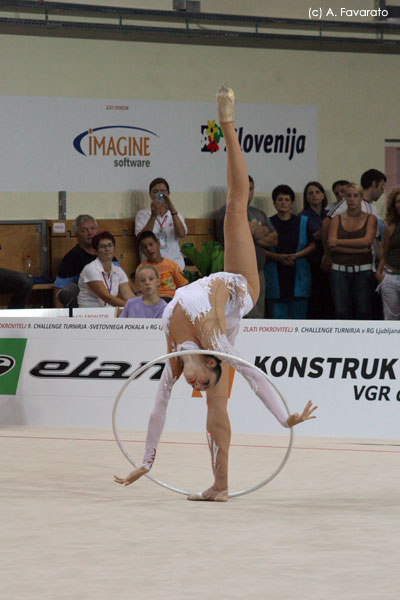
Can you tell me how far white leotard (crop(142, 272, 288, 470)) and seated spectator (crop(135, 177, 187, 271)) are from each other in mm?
4183

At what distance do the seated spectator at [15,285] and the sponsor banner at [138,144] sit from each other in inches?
77.6

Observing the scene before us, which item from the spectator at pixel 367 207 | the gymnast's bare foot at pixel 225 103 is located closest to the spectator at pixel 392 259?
the spectator at pixel 367 207

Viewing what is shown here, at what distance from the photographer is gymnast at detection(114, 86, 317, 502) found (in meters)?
5.20

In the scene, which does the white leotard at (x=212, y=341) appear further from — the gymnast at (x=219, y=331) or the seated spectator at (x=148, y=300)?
the seated spectator at (x=148, y=300)

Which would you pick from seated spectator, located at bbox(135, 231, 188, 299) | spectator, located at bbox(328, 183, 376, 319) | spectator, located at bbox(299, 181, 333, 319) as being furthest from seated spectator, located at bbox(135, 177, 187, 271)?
spectator, located at bbox(328, 183, 376, 319)

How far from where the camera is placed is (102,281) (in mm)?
8570

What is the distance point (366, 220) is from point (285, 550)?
5108 millimetres

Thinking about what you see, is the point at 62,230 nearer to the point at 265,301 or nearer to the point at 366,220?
the point at 265,301

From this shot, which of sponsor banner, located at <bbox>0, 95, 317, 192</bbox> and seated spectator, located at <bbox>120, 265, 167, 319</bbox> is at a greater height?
sponsor banner, located at <bbox>0, 95, 317, 192</bbox>

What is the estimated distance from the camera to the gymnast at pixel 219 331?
520cm

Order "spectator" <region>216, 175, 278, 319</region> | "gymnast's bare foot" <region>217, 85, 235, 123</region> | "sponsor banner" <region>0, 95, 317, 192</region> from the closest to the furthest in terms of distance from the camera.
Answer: "gymnast's bare foot" <region>217, 85, 235, 123</region>, "spectator" <region>216, 175, 278, 319</region>, "sponsor banner" <region>0, 95, 317, 192</region>

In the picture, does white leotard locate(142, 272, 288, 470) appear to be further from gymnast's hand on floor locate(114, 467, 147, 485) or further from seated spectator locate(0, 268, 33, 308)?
seated spectator locate(0, 268, 33, 308)

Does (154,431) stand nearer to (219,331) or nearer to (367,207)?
(219,331)

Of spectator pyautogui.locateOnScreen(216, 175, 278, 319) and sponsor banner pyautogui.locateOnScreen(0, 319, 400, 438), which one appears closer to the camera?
sponsor banner pyautogui.locateOnScreen(0, 319, 400, 438)
